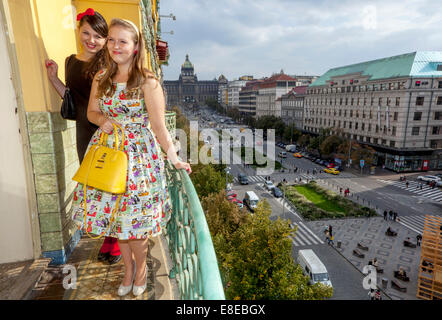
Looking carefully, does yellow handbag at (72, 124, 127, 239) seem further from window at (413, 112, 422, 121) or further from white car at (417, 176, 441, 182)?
window at (413, 112, 422, 121)

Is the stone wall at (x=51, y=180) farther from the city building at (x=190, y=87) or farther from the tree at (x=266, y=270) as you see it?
the city building at (x=190, y=87)

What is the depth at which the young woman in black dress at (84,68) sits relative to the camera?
362cm

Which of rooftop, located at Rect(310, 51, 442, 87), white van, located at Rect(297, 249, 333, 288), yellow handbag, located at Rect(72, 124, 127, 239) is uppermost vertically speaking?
rooftop, located at Rect(310, 51, 442, 87)

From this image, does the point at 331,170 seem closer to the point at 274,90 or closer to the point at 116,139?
the point at 116,139

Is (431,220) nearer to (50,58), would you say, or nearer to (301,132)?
(50,58)

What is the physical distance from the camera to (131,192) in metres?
2.89

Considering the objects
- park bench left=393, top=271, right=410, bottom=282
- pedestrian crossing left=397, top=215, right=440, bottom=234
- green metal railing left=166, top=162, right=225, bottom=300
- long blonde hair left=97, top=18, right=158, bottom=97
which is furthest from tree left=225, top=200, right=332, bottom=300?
pedestrian crossing left=397, top=215, right=440, bottom=234

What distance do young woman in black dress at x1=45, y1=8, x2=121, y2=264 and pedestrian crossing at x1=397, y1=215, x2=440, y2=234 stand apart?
29765mm

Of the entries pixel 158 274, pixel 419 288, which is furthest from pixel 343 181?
pixel 158 274

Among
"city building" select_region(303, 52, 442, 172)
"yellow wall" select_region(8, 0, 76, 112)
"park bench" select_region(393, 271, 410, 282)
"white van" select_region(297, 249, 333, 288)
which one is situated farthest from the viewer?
"city building" select_region(303, 52, 442, 172)

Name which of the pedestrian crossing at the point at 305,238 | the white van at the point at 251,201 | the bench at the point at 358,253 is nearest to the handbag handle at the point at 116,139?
the pedestrian crossing at the point at 305,238

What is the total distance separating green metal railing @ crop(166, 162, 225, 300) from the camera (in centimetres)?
188

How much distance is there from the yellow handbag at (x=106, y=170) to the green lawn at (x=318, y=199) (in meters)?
31.2

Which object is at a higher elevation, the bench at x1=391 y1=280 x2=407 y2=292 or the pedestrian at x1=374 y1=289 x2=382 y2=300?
the pedestrian at x1=374 y1=289 x2=382 y2=300
